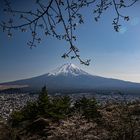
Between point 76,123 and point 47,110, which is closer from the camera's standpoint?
point 76,123

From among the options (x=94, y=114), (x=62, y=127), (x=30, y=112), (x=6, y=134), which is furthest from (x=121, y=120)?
(x=30, y=112)

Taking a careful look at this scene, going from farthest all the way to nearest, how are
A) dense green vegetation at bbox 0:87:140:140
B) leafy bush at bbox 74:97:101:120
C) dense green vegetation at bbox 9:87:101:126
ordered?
dense green vegetation at bbox 9:87:101:126 < leafy bush at bbox 74:97:101:120 < dense green vegetation at bbox 0:87:140:140

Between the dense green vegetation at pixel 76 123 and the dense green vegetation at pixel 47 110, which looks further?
the dense green vegetation at pixel 47 110

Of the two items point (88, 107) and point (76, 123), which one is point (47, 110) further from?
point (76, 123)

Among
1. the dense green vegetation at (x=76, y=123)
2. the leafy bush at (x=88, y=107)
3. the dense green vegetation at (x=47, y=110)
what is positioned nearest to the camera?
the dense green vegetation at (x=76, y=123)

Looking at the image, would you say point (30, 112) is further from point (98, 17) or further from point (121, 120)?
point (98, 17)

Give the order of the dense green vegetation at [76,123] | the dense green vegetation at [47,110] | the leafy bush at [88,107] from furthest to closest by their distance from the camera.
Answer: the dense green vegetation at [47,110], the leafy bush at [88,107], the dense green vegetation at [76,123]

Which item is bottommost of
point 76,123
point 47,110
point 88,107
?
point 76,123

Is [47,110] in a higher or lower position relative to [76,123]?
higher

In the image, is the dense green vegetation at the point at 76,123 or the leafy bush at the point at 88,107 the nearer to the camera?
the dense green vegetation at the point at 76,123

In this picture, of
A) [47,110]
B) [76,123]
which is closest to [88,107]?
[47,110]

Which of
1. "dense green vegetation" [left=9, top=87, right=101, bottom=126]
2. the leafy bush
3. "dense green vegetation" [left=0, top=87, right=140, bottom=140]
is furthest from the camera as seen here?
"dense green vegetation" [left=9, top=87, right=101, bottom=126]

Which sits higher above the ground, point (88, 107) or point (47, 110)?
point (88, 107)

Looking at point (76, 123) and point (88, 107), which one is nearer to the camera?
point (76, 123)
